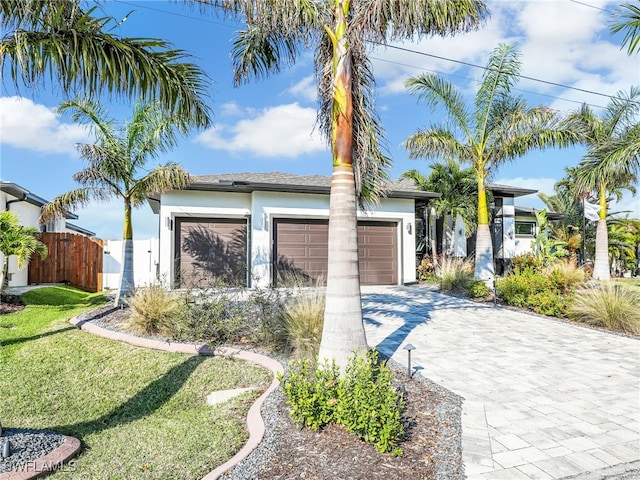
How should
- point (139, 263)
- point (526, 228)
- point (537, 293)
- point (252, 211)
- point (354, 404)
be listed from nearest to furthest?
point (354, 404) → point (537, 293) → point (252, 211) → point (139, 263) → point (526, 228)

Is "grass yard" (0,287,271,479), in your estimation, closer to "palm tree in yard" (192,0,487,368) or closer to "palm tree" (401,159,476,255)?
"palm tree in yard" (192,0,487,368)

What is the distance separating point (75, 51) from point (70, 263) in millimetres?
13549

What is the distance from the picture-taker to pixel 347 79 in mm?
4996

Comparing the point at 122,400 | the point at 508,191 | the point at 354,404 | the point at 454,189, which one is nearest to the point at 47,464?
the point at 122,400

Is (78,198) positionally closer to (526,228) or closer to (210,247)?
(210,247)

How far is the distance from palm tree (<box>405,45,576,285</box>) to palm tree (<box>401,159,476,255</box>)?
13.1 ft

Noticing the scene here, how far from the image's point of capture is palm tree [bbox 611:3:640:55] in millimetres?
7973

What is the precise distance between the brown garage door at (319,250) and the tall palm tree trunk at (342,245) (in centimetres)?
877

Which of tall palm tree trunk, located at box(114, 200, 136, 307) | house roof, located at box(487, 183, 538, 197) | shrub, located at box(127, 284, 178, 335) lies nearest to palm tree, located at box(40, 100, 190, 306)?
tall palm tree trunk, located at box(114, 200, 136, 307)

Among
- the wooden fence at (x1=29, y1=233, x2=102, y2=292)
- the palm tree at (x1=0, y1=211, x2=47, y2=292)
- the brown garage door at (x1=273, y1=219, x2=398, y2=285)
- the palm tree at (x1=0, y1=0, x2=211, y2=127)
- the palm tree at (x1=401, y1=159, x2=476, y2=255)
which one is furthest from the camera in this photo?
the palm tree at (x1=401, y1=159, x2=476, y2=255)

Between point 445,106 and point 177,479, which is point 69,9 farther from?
point 445,106

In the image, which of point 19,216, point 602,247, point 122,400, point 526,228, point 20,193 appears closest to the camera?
point 122,400

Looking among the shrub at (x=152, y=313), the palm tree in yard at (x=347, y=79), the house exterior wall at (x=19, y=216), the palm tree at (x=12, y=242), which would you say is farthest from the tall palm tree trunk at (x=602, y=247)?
the house exterior wall at (x=19, y=216)

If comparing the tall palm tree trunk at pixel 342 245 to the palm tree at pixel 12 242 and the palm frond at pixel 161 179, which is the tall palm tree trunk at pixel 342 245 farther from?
the palm tree at pixel 12 242
